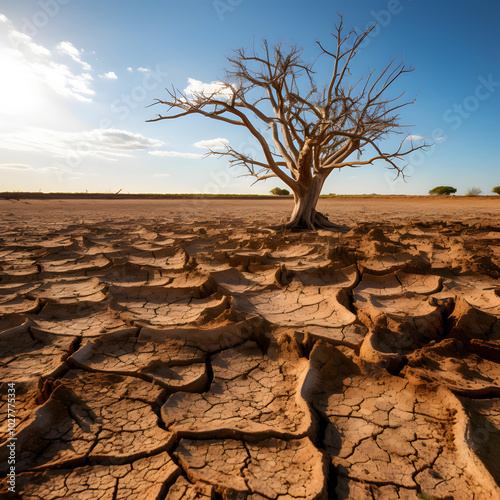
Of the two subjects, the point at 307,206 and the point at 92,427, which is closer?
the point at 92,427

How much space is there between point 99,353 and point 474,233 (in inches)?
188

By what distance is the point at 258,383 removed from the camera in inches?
55.9

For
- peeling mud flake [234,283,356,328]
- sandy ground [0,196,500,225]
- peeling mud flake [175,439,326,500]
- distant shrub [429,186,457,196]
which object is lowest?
peeling mud flake [175,439,326,500]

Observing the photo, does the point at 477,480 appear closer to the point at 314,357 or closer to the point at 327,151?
the point at 314,357

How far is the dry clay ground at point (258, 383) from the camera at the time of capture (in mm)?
950

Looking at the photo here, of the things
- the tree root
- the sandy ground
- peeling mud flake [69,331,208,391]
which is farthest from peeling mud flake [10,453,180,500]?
the sandy ground

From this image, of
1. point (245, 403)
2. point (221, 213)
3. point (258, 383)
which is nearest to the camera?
point (245, 403)

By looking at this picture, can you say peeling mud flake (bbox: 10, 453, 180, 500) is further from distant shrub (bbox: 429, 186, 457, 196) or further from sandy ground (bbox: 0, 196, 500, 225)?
distant shrub (bbox: 429, 186, 457, 196)

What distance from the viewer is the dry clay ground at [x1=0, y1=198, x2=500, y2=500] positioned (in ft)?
3.12

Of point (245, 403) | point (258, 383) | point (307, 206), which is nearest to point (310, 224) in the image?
point (307, 206)

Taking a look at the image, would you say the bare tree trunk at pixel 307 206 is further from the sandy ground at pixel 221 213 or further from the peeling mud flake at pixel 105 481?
the peeling mud flake at pixel 105 481

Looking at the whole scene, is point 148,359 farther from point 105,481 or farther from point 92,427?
point 105,481

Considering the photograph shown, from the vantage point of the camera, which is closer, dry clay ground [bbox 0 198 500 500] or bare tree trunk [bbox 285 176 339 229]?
dry clay ground [bbox 0 198 500 500]

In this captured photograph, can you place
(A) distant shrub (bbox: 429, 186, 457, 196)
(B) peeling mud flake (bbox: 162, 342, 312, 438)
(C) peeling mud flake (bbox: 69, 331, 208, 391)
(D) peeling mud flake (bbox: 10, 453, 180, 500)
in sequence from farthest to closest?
(A) distant shrub (bbox: 429, 186, 457, 196)
(C) peeling mud flake (bbox: 69, 331, 208, 391)
(B) peeling mud flake (bbox: 162, 342, 312, 438)
(D) peeling mud flake (bbox: 10, 453, 180, 500)
